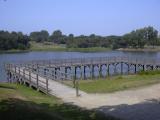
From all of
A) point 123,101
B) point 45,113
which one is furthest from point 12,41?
point 45,113

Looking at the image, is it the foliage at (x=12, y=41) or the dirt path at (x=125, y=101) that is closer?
the dirt path at (x=125, y=101)

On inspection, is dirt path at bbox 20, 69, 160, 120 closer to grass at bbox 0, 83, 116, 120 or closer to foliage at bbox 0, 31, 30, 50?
grass at bbox 0, 83, 116, 120

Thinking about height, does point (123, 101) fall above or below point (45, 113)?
below

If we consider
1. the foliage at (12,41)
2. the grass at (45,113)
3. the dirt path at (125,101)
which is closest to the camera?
the grass at (45,113)

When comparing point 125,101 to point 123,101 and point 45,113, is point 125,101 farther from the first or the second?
point 45,113

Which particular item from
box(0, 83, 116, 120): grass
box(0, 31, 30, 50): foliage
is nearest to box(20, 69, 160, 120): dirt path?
box(0, 83, 116, 120): grass

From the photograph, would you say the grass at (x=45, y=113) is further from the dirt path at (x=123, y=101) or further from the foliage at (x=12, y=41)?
the foliage at (x=12, y=41)

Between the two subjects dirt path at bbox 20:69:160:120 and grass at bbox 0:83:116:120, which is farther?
dirt path at bbox 20:69:160:120

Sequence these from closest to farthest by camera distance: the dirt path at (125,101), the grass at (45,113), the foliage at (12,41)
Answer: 1. the grass at (45,113)
2. the dirt path at (125,101)
3. the foliage at (12,41)

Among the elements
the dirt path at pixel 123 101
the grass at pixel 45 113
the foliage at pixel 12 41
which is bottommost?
the dirt path at pixel 123 101

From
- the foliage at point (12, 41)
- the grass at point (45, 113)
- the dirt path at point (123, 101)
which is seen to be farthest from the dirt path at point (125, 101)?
the foliage at point (12, 41)

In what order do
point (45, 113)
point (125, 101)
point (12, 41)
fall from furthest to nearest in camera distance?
point (12, 41), point (125, 101), point (45, 113)

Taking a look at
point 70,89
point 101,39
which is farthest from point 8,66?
point 101,39

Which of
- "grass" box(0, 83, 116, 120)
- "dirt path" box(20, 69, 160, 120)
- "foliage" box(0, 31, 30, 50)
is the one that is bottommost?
"dirt path" box(20, 69, 160, 120)
